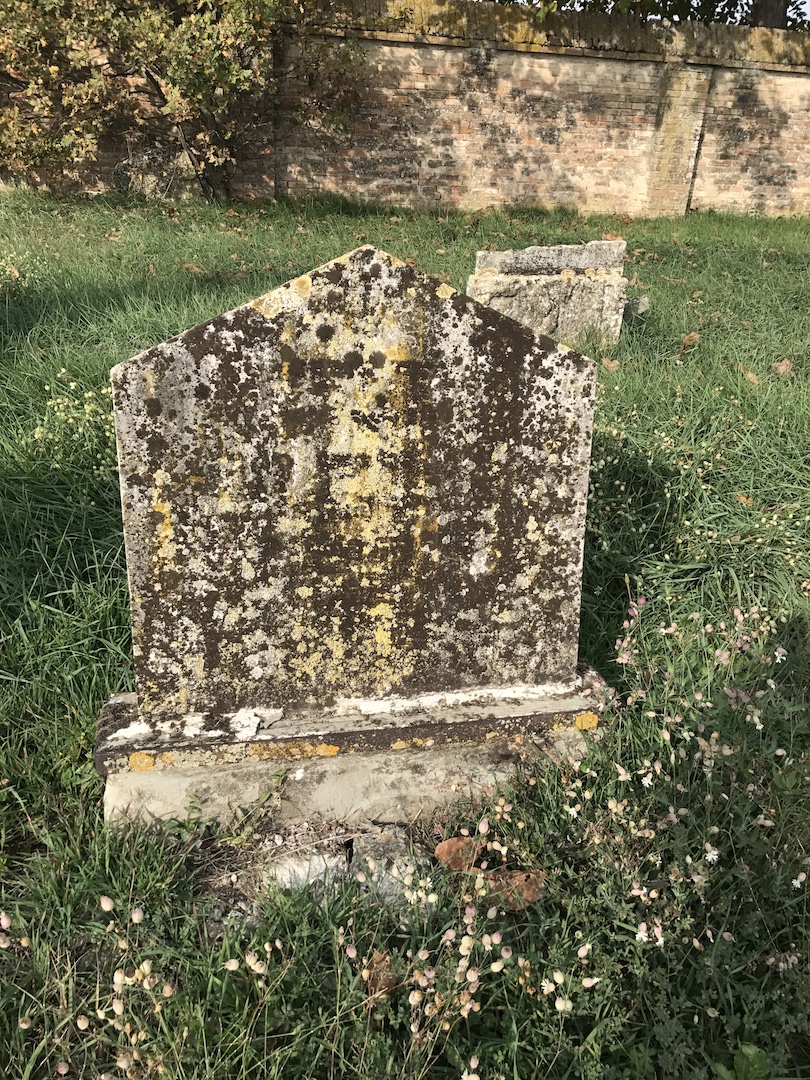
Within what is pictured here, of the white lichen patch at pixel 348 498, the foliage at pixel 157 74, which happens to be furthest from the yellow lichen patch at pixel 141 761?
the foliage at pixel 157 74

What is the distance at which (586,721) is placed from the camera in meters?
2.22

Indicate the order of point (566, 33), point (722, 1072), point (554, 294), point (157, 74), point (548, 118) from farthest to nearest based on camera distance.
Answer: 1. point (548, 118)
2. point (566, 33)
3. point (157, 74)
4. point (554, 294)
5. point (722, 1072)

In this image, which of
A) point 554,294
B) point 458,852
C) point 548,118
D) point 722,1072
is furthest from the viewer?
point 548,118

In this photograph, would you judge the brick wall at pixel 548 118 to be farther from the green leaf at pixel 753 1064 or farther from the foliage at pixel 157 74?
the green leaf at pixel 753 1064

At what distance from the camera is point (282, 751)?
2039mm

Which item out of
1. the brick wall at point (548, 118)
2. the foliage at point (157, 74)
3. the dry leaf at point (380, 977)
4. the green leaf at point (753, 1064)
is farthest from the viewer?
the brick wall at point (548, 118)

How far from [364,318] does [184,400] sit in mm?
509

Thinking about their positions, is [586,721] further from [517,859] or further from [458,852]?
[458,852]

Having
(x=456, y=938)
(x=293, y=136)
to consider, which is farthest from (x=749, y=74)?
(x=456, y=938)

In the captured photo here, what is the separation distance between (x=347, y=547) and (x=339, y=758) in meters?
0.62

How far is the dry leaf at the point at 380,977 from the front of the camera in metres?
1.60

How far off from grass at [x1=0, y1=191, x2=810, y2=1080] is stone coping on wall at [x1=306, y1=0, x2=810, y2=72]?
31.5 feet

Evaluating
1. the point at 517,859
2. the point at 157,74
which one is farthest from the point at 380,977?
the point at 157,74

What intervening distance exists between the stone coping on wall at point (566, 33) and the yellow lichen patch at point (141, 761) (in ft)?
38.1
